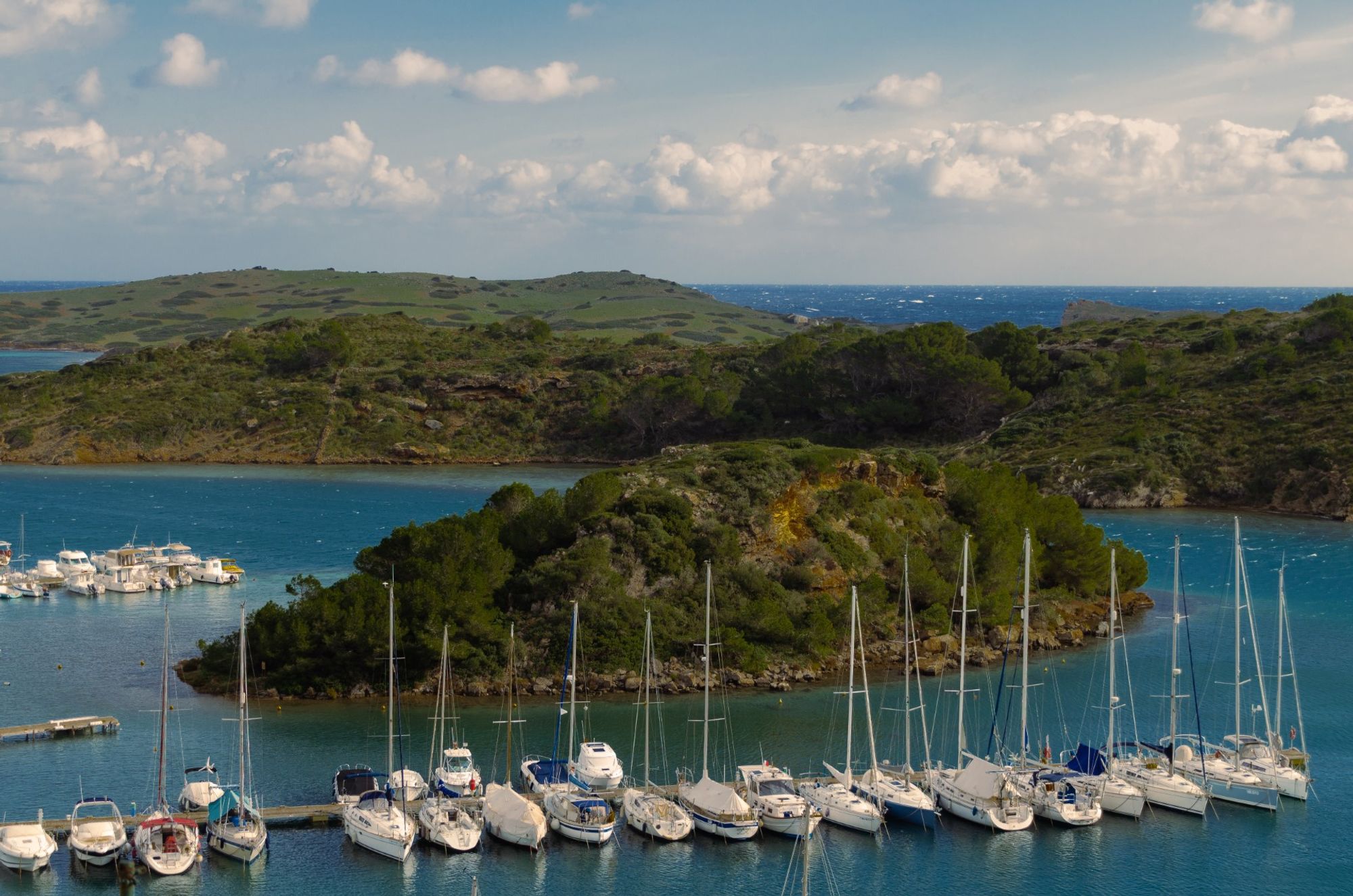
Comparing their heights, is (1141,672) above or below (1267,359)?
below

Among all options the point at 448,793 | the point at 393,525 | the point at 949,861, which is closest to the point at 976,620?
the point at 949,861

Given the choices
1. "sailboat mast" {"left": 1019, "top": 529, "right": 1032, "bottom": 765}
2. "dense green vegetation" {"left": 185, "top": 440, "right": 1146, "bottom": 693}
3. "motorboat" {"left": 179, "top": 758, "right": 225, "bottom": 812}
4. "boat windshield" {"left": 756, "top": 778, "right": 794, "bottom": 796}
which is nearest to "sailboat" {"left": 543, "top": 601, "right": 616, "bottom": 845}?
"boat windshield" {"left": 756, "top": 778, "right": 794, "bottom": 796}

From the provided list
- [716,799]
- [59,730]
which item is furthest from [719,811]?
[59,730]

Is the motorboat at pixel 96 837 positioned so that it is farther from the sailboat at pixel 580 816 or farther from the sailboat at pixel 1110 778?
the sailboat at pixel 1110 778

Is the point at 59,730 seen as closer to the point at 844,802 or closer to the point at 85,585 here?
the point at 844,802

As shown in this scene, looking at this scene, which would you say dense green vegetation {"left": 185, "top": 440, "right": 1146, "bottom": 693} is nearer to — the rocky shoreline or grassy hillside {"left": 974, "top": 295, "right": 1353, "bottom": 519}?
the rocky shoreline

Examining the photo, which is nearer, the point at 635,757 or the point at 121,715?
the point at 635,757

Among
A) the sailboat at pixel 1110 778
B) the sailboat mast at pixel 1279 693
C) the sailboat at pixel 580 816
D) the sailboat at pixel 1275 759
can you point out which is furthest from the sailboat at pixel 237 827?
the sailboat mast at pixel 1279 693

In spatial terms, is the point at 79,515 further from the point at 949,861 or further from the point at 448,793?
the point at 949,861
